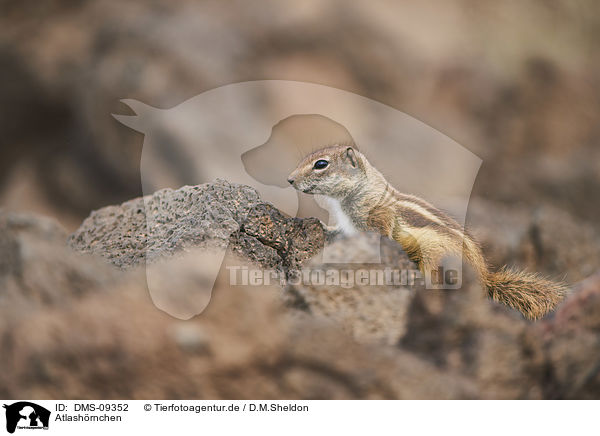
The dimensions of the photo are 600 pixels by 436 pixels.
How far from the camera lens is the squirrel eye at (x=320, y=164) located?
→ 49.2 inches

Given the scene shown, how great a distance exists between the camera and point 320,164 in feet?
4.10

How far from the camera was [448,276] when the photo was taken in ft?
2.45

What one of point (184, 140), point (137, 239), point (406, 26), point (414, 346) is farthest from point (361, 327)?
point (406, 26)

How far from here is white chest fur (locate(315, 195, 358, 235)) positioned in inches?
48.1

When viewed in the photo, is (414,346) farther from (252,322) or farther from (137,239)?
(137,239)

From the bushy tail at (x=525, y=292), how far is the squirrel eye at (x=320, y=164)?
1.33ft

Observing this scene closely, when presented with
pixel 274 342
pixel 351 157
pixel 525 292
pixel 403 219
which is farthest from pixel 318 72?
pixel 274 342

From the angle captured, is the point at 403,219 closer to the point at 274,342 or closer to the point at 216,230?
the point at 216,230

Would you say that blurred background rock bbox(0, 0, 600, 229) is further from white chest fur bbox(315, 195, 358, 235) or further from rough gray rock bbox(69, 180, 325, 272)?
rough gray rock bbox(69, 180, 325, 272)

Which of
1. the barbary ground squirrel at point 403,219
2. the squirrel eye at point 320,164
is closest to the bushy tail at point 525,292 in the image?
the barbary ground squirrel at point 403,219

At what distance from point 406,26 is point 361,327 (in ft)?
7.89
